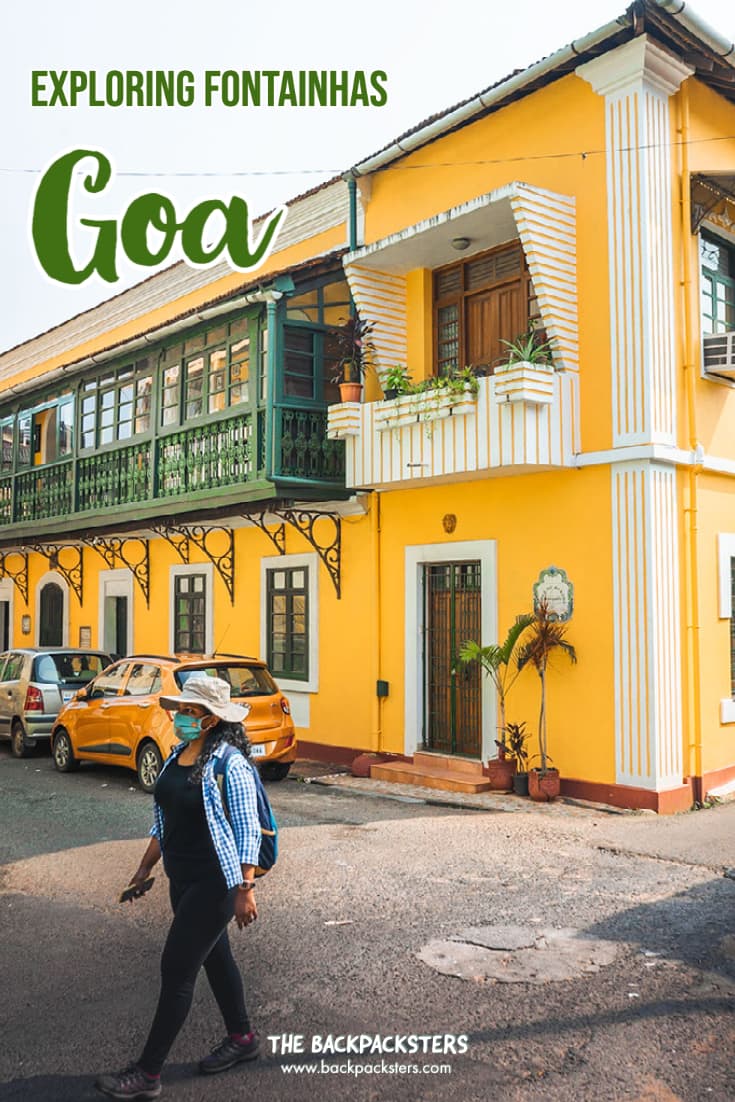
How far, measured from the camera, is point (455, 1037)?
15.6 feet

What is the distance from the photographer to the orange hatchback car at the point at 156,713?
11492 mm

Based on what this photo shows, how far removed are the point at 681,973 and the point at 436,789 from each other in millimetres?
6390

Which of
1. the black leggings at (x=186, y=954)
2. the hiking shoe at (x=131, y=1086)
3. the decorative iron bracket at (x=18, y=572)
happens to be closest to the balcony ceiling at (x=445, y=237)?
the black leggings at (x=186, y=954)

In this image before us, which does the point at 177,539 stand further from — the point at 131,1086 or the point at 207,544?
the point at 131,1086

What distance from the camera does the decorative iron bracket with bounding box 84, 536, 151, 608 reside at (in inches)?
749

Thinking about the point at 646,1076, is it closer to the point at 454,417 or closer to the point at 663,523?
the point at 663,523

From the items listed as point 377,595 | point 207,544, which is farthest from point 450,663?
point 207,544

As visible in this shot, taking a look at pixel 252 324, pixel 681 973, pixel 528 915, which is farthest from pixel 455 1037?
pixel 252 324

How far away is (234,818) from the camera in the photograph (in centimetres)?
448

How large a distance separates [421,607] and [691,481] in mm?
3771

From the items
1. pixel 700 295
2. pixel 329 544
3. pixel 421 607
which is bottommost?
pixel 421 607

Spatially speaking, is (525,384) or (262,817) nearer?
(262,817)

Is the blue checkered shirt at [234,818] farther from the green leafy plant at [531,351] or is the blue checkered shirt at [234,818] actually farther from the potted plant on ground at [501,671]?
the green leafy plant at [531,351]

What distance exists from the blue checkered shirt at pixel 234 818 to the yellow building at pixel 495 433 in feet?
22.2
